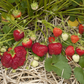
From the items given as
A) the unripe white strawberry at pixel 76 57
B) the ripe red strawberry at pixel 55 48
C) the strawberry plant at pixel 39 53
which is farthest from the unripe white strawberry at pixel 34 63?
the unripe white strawberry at pixel 76 57

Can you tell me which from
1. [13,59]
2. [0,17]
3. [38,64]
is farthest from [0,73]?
[0,17]

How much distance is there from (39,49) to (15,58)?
0.53 ft

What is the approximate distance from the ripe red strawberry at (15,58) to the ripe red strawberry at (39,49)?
73 mm

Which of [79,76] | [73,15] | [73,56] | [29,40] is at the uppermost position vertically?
[73,15]

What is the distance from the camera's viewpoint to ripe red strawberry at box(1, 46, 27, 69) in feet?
2.90

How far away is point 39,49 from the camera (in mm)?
900

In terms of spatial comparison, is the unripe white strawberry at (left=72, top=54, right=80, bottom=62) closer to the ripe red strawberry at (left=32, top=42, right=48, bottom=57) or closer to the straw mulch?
the straw mulch

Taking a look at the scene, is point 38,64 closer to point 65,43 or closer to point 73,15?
point 65,43

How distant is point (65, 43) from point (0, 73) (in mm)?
482

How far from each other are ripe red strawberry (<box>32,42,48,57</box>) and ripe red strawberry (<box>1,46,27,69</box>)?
0.07 m

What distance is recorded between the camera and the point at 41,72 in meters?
0.95

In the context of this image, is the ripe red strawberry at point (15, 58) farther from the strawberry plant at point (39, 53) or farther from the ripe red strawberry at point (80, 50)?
the ripe red strawberry at point (80, 50)

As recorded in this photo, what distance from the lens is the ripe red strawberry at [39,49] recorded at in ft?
2.95

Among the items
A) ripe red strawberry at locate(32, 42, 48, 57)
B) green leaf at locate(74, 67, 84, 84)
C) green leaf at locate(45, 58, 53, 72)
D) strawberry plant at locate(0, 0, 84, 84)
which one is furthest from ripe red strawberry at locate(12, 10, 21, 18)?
green leaf at locate(74, 67, 84, 84)
